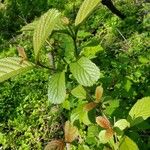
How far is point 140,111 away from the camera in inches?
70.4

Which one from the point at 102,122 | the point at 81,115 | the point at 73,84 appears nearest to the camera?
the point at 102,122

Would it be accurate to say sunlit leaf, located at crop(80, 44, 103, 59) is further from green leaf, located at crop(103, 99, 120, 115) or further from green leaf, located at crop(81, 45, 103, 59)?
green leaf, located at crop(103, 99, 120, 115)

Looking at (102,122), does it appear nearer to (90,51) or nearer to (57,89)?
(57,89)

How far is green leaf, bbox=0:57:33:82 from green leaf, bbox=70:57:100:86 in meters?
0.18

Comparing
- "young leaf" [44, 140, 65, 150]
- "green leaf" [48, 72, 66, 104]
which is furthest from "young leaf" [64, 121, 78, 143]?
"green leaf" [48, 72, 66, 104]

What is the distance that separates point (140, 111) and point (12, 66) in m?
0.64

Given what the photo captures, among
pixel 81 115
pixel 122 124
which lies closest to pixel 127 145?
pixel 122 124

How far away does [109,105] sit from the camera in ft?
7.34

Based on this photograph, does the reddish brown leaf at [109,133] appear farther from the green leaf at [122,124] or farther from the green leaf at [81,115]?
the green leaf at [81,115]

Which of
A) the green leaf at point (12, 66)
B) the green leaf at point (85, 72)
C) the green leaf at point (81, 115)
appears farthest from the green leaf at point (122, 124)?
the green leaf at point (12, 66)

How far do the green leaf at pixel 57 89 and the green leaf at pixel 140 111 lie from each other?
428mm

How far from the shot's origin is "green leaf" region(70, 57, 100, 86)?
1459mm

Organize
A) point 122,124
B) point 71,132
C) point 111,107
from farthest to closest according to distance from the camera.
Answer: point 111,107, point 71,132, point 122,124

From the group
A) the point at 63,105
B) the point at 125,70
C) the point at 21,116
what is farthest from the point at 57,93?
the point at 21,116
